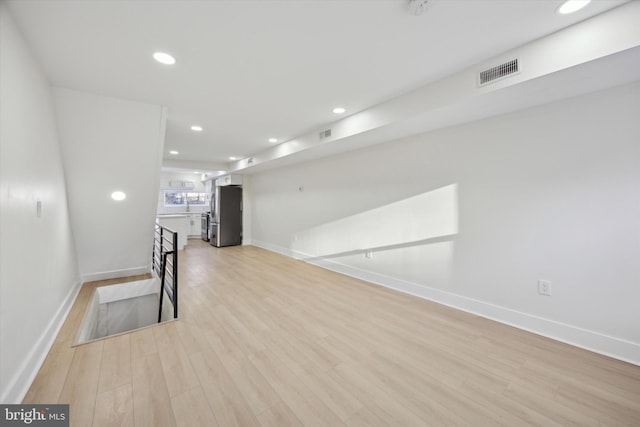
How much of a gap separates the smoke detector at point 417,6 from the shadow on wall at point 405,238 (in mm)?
2016

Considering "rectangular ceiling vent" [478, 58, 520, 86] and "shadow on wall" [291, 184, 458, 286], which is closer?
"rectangular ceiling vent" [478, 58, 520, 86]

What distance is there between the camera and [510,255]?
2.56 meters

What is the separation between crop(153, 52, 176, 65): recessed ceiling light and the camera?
1.99 m

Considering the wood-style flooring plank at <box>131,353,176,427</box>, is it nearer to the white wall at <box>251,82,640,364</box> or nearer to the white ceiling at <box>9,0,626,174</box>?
the white ceiling at <box>9,0,626,174</box>

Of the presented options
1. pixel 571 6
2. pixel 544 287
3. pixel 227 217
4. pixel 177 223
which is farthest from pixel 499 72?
pixel 177 223

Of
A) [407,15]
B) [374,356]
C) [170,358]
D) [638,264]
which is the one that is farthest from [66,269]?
[638,264]

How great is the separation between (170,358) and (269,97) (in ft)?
9.18

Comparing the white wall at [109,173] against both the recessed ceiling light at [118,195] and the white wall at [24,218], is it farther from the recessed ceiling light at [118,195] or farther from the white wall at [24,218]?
the white wall at [24,218]

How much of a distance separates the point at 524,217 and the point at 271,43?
2.92m

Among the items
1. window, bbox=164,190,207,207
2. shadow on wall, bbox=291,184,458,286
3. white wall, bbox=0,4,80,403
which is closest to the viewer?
white wall, bbox=0,4,80,403

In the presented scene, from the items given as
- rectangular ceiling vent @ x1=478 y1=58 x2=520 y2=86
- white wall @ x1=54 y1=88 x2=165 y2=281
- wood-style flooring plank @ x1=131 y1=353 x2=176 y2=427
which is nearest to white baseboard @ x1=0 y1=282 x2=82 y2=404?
wood-style flooring plank @ x1=131 y1=353 x2=176 y2=427

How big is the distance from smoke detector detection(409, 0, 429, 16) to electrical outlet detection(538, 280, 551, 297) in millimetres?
2657

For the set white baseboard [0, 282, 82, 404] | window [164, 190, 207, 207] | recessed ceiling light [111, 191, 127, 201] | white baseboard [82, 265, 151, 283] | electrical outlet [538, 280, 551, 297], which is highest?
window [164, 190, 207, 207]

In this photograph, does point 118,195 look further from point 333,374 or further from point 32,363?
point 333,374
